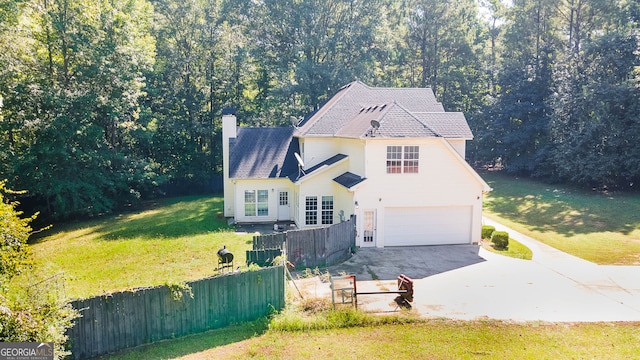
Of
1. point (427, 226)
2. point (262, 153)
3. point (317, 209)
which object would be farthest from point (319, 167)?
point (427, 226)

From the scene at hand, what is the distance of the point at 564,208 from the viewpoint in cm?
2941

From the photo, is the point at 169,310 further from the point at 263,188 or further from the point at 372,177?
the point at 263,188

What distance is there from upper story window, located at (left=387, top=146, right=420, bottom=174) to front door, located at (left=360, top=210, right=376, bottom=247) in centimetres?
229

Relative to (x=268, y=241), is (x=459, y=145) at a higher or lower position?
higher

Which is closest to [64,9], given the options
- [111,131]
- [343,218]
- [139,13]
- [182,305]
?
[139,13]

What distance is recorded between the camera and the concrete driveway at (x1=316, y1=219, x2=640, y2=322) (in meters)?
12.8

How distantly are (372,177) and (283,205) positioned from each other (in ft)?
26.1

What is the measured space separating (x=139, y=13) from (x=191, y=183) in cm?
1541

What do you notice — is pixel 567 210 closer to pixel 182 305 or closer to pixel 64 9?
pixel 182 305

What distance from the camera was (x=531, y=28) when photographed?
144 feet

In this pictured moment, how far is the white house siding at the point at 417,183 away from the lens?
19.6 metres

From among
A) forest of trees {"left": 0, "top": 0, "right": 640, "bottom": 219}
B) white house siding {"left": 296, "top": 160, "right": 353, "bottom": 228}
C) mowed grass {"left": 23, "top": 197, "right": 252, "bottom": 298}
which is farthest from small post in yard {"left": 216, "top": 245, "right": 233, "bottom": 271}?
forest of trees {"left": 0, "top": 0, "right": 640, "bottom": 219}

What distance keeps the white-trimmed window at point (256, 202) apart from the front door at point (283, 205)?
79 centimetres

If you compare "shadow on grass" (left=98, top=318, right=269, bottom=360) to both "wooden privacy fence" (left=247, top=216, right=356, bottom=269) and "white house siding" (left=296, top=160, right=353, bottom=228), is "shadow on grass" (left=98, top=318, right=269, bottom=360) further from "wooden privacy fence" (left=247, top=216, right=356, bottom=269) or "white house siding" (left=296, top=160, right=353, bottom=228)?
"white house siding" (left=296, top=160, right=353, bottom=228)
